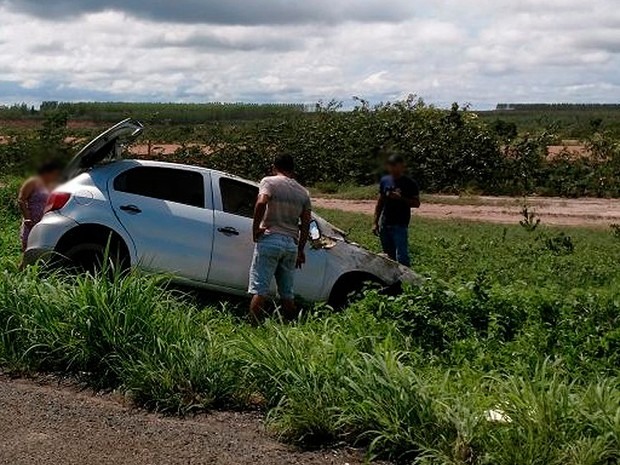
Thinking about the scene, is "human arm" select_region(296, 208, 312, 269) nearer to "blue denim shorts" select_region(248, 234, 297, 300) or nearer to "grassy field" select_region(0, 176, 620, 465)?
"blue denim shorts" select_region(248, 234, 297, 300)

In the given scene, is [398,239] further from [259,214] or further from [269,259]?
[259,214]

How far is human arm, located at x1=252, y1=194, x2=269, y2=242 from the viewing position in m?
7.68

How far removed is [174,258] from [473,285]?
9.56 feet

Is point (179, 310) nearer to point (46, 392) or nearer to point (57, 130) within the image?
point (46, 392)

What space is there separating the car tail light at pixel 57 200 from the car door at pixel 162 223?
0.42 m

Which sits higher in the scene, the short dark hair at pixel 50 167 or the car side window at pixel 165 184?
the short dark hair at pixel 50 167

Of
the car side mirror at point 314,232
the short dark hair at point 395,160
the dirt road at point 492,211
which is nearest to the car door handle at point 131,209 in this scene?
the car side mirror at point 314,232

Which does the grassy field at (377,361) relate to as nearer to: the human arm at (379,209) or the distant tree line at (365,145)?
the distant tree line at (365,145)

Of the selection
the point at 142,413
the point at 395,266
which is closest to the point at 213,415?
the point at 142,413

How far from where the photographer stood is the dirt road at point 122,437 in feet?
15.3

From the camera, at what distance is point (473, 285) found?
740 centimetres

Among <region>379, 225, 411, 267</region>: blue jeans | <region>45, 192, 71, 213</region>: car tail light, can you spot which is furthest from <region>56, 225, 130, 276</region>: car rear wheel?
<region>379, 225, 411, 267</region>: blue jeans

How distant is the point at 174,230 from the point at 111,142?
1029 millimetres

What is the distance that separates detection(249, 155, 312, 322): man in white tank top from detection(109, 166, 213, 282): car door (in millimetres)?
1026
